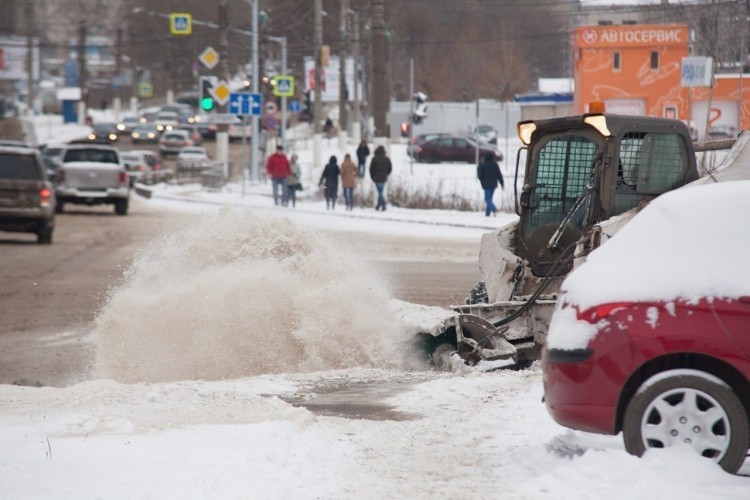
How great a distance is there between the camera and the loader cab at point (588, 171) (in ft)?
32.7

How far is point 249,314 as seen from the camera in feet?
37.5

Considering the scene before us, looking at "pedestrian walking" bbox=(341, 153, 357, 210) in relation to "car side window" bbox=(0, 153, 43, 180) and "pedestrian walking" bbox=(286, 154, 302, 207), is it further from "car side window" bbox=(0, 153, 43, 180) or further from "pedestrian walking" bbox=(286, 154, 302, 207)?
"car side window" bbox=(0, 153, 43, 180)

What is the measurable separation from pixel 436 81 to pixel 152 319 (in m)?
77.3

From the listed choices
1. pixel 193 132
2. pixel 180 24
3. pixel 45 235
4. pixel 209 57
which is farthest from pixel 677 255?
pixel 193 132

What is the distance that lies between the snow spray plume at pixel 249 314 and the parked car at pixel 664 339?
4.65 m

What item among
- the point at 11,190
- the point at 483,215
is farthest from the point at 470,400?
the point at 483,215

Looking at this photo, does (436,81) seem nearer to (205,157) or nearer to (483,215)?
(205,157)

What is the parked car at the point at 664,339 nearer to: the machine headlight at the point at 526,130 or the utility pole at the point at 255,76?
the machine headlight at the point at 526,130

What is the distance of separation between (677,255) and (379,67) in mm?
38782

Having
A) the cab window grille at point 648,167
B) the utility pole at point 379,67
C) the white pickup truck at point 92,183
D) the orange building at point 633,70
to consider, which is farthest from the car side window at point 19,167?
the orange building at point 633,70

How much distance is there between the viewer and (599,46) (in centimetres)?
5300

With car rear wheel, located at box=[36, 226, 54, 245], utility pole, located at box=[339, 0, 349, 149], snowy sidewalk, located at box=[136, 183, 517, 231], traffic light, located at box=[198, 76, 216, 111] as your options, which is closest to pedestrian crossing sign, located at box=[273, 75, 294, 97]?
snowy sidewalk, located at box=[136, 183, 517, 231]

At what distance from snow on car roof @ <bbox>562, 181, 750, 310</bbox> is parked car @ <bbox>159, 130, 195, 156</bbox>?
69.3 m

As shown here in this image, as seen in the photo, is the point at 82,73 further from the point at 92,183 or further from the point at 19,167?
the point at 19,167
